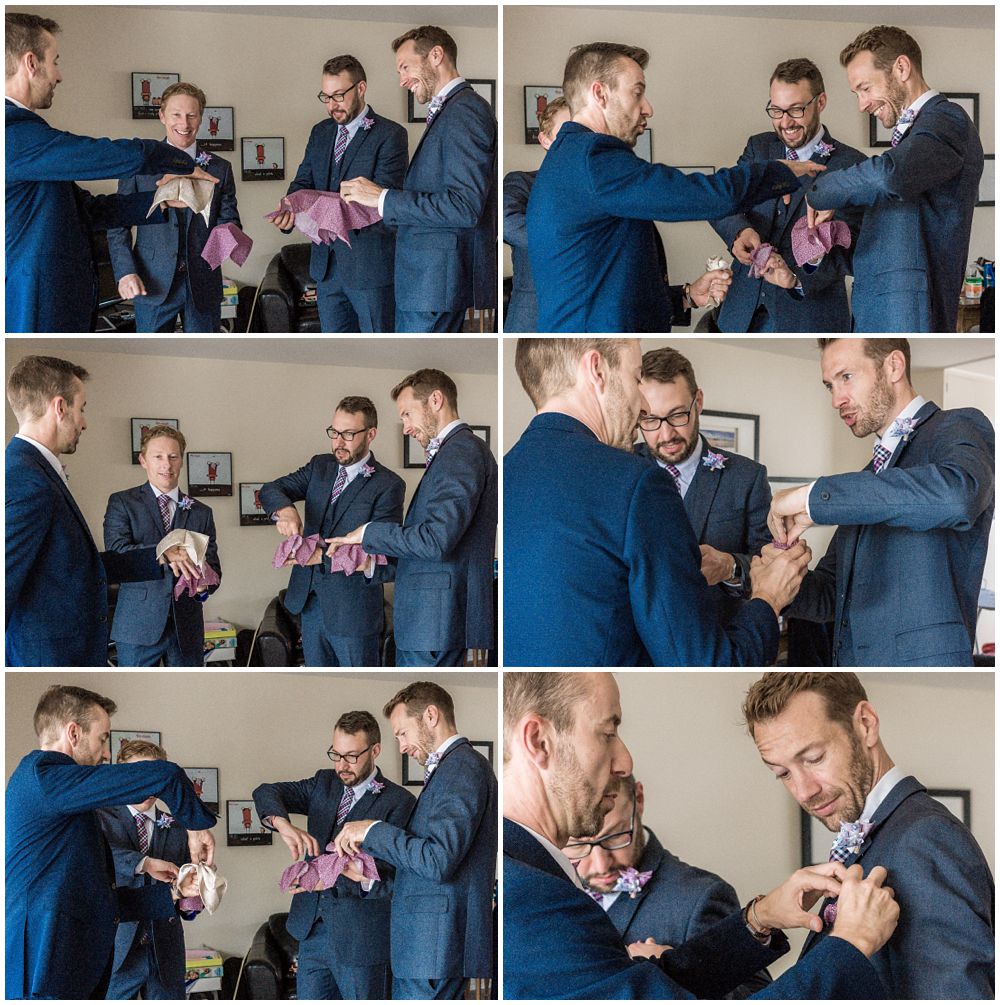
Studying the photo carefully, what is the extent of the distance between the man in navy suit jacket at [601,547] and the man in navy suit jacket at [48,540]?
46.6 inches

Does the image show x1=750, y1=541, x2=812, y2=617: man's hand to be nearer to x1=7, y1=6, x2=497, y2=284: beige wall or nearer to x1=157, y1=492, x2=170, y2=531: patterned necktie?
x1=7, y1=6, x2=497, y2=284: beige wall

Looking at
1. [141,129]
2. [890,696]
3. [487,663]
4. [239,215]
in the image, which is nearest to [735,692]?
[890,696]

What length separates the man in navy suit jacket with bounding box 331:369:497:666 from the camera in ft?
11.7

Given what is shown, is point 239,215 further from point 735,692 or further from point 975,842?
point 975,842

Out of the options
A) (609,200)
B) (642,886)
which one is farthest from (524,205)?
(642,886)

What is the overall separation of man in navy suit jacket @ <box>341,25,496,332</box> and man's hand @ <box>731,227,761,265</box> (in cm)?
70

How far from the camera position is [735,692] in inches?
141

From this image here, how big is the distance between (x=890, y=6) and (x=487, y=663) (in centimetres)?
221

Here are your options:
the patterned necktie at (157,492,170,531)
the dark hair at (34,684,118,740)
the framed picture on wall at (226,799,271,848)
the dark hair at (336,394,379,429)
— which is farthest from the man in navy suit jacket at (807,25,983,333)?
the dark hair at (34,684,118,740)

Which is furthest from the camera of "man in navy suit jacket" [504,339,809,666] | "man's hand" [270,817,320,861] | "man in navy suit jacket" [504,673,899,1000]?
"man's hand" [270,817,320,861]

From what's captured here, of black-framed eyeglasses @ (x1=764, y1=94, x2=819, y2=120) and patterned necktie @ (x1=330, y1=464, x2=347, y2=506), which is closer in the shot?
black-framed eyeglasses @ (x1=764, y1=94, x2=819, y2=120)

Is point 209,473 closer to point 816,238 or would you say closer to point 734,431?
point 734,431

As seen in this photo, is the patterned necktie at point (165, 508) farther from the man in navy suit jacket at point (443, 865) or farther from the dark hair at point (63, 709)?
the man in navy suit jacket at point (443, 865)

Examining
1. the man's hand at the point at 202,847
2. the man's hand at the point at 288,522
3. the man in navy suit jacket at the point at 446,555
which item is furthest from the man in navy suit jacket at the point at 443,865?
the man's hand at the point at 288,522
